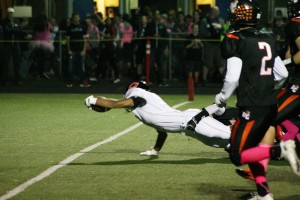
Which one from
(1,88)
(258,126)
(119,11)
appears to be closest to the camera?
(258,126)

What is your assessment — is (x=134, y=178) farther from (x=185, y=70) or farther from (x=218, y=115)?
(x=185, y=70)

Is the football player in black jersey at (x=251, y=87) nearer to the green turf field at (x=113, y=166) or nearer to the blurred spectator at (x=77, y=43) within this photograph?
the green turf field at (x=113, y=166)

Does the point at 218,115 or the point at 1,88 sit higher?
the point at 218,115

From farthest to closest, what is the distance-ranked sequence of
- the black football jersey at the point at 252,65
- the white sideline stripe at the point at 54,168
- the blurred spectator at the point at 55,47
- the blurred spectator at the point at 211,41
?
the blurred spectator at the point at 55,47
the blurred spectator at the point at 211,41
the white sideline stripe at the point at 54,168
the black football jersey at the point at 252,65

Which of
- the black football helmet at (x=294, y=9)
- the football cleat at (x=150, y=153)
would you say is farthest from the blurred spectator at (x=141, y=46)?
the black football helmet at (x=294, y=9)

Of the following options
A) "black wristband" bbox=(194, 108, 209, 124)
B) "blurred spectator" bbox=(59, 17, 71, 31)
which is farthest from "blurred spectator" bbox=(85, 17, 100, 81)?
"black wristband" bbox=(194, 108, 209, 124)

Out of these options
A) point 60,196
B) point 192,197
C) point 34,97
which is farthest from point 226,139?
point 34,97

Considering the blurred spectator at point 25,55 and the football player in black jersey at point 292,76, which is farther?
the blurred spectator at point 25,55

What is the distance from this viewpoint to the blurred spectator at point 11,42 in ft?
80.4

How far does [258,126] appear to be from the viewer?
8.09 m

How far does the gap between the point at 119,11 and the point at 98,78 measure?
19.9ft

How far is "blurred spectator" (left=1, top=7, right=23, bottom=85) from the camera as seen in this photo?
2452 centimetres

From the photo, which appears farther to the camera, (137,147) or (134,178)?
(137,147)

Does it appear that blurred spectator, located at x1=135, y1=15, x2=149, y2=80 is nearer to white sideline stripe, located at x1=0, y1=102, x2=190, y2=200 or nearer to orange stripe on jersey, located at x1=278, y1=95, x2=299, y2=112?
white sideline stripe, located at x1=0, y1=102, x2=190, y2=200
